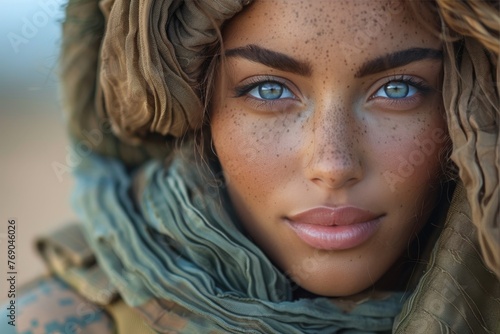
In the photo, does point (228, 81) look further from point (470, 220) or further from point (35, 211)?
point (35, 211)

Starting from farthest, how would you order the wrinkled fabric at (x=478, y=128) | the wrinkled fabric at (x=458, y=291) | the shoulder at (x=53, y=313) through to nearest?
1. the shoulder at (x=53, y=313)
2. the wrinkled fabric at (x=458, y=291)
3. the wrinkled fabric at (x=478, y=128)

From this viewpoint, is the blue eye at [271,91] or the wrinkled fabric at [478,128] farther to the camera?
the blue eye at [271,91]

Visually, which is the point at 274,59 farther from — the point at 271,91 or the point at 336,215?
the point at 336,215

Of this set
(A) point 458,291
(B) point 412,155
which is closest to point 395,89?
(B) point 412,155

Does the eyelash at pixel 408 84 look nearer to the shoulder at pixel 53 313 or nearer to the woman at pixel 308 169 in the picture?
the woman at pixel 308 169

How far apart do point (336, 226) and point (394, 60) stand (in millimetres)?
327

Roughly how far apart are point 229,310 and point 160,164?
0.43 meters

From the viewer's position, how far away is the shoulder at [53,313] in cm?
151

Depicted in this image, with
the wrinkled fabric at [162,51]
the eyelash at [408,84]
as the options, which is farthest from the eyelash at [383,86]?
the wrinkled fabric at [162,51]

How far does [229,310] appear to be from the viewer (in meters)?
1.41

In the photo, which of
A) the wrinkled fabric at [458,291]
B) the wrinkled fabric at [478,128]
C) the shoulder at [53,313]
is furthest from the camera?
the shoulder at [53,313]

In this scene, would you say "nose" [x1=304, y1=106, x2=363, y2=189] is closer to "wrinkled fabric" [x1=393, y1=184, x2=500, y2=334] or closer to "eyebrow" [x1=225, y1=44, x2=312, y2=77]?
"eyebrow" [x1=225, y1=44, x2=312, y2=77]

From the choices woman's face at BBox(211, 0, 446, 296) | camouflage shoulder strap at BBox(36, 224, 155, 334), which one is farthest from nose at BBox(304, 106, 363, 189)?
camouflage shoulder strap at BBox(36, 224, 155, 334)

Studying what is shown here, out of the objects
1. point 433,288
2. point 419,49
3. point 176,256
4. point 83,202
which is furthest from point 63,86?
point 433,288
